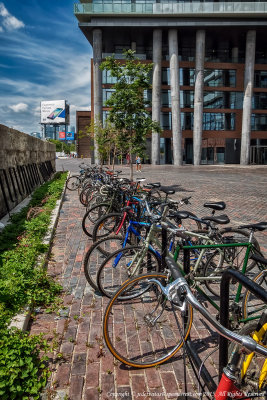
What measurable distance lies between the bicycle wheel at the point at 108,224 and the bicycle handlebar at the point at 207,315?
9.85 feet

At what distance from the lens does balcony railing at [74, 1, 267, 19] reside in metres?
37.6

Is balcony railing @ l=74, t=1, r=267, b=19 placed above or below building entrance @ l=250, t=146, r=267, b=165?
above

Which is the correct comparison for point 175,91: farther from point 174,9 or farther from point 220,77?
point 174,9

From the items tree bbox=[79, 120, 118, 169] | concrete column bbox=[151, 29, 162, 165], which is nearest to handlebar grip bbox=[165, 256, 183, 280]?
tree bbox=[79, 120, 118, 169]

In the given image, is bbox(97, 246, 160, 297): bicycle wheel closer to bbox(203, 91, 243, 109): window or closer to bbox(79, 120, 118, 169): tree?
bbox(79, 120, 118, 169): tree

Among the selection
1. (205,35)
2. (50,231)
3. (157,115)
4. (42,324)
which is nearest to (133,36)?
(205,35)

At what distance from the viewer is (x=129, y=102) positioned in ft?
40.5

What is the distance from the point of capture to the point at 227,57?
4550cm

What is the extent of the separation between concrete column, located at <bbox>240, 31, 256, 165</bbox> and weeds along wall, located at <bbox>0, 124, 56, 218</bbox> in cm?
3296

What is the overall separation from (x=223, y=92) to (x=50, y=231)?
42.7 metres

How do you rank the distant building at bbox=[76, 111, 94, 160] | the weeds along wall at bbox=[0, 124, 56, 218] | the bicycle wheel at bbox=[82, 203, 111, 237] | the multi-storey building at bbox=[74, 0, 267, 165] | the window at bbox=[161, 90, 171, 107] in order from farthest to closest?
the distant building at bbox=[76, 111, 94, 160] → the window at bbox=[161, 90, 171, 107] → the multi-storey building at bbox=[74, 0, 267, 165] → the weeds along wall at bbox=[0, 124, 56, 218] → the bicycle wheel at bbox=[82, 203, 111, 237]

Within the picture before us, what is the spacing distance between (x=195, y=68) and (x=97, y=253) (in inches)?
1591

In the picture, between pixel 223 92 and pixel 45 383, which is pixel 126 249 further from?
pixel 223 92

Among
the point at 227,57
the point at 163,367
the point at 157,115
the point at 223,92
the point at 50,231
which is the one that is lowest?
the point at 163,367
